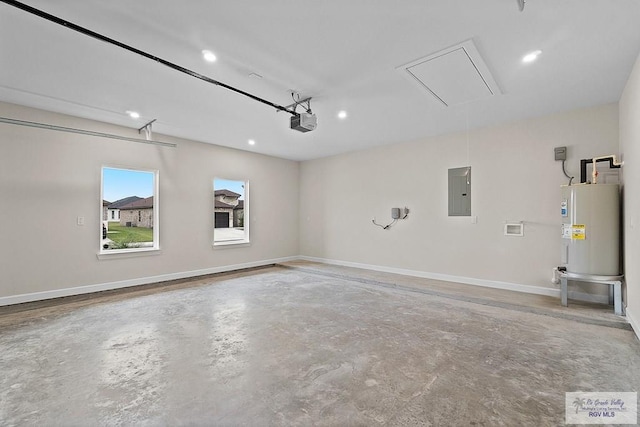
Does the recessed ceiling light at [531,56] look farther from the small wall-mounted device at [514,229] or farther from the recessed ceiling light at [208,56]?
the recessed ceiling light at [208,56]

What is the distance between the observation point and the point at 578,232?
3.81 meters

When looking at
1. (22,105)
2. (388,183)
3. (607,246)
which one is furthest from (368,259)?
(22,105)

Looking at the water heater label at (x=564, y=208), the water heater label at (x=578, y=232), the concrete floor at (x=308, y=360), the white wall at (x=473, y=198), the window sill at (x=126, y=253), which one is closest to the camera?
the concrete floor at (x=308, y=360)

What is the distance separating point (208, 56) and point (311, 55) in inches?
39.8

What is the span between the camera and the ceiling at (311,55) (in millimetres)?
2266

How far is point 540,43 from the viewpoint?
264 centimetres

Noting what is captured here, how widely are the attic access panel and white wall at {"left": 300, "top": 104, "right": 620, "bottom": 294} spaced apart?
5.24 feet

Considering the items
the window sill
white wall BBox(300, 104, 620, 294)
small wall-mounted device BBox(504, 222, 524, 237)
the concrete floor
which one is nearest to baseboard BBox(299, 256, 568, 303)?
white wall BBox(300, 104, 620, 294)

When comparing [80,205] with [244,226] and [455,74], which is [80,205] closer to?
[244,226]

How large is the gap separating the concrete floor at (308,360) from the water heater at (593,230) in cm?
58

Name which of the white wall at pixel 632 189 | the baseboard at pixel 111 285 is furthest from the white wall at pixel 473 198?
the baseboard at pixel 111 285

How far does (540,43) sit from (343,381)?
339 centimetres

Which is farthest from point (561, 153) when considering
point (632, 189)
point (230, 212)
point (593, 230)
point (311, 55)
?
point (230, 212)

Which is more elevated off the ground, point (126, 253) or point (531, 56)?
point (531, 56)
